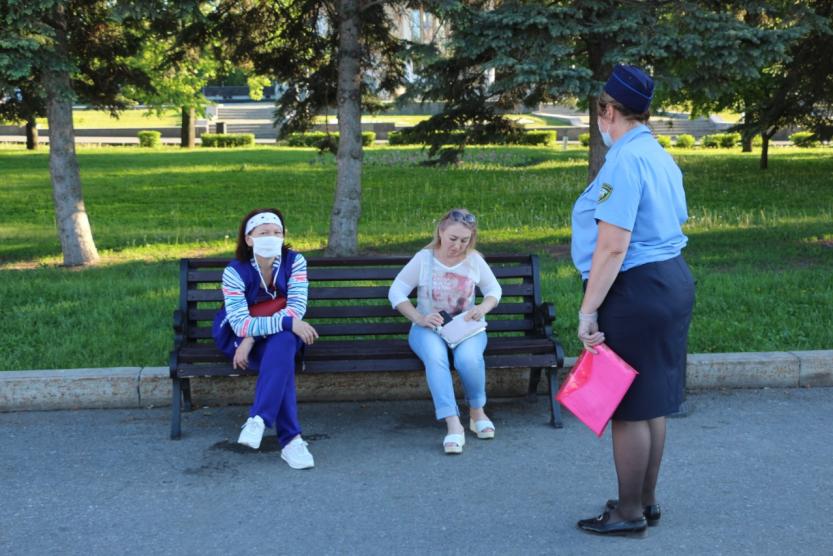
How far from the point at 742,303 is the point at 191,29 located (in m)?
7.26

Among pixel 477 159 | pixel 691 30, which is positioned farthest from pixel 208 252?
pixel 477 159

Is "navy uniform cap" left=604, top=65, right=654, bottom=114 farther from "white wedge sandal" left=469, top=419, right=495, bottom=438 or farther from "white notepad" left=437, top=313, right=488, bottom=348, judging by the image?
"white wedge sandal" left=469, top=419, right=495, bottom=438

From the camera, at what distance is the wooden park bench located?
577cm

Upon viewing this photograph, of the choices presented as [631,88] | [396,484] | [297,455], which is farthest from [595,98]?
[631,88]

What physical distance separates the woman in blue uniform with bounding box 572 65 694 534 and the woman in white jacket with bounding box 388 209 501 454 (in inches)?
56.1

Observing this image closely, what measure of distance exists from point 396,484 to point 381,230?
9.57 meters

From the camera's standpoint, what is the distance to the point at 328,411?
6.16 meters

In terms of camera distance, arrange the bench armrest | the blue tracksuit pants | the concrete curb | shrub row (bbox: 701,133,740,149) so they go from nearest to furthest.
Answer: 1. the blue tracksuit pants
2. the bench armrest
3. the concrete curb
4. shrub row (bbox: 701,133,740,149)

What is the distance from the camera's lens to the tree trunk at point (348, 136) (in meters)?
11.3

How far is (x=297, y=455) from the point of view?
17.2ft

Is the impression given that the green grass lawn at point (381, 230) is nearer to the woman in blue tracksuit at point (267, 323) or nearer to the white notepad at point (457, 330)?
the woman in blue tracksuit at point (267, 323)

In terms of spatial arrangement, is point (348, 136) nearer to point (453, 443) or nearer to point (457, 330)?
point (457, 330)

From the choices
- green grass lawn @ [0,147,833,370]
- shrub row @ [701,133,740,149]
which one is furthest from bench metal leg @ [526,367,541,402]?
shrub row @ [701,133,740,149]

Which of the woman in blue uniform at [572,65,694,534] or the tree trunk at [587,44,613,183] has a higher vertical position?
the tree trunk at [587,44,613,183]
